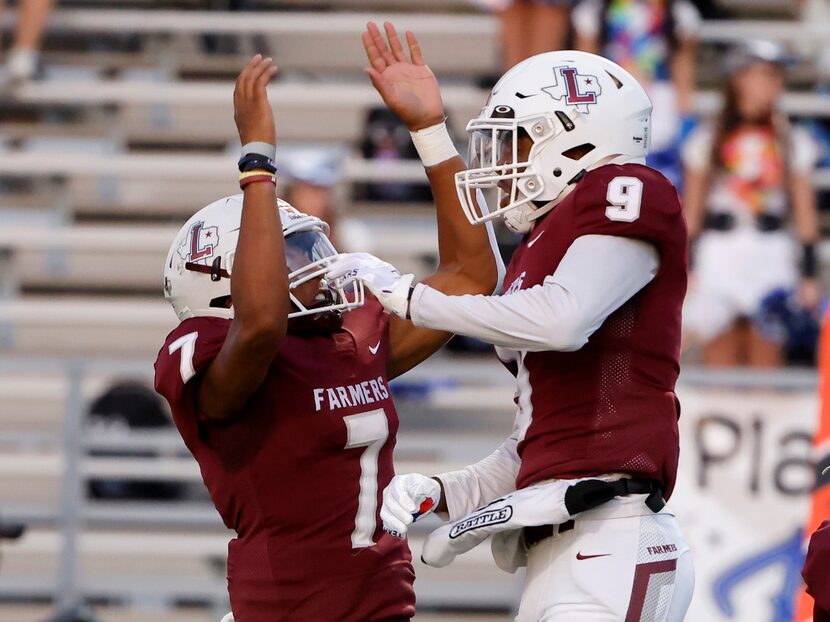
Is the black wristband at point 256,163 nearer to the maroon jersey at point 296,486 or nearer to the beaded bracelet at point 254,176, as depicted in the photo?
the beaded bracelet at point 254,176

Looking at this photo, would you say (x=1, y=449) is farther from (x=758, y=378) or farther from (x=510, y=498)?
(x=510, y=498)

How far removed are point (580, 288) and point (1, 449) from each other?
5159mm

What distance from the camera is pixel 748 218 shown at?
658 centimetres

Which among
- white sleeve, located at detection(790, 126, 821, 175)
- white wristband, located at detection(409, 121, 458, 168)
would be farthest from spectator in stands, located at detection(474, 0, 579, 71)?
white wristband, located at detection(409, 121, 458, 168)

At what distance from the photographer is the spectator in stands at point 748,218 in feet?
20.9

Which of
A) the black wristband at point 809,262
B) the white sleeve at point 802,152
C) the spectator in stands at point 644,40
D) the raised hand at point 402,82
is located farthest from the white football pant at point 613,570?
the spectator in stands at point 644,40

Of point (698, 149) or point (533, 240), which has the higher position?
point (698, 149)

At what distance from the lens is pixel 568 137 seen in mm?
2965

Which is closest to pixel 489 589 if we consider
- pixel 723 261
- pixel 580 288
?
pixel 723 261

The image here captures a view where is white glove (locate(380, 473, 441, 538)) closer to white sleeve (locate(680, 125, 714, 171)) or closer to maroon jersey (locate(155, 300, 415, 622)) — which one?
maroon jersey (locate(155, 300, 415, 622))

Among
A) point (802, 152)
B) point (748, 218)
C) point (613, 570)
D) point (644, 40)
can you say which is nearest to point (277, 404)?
point (613, 570)

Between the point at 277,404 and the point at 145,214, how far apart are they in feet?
16.4

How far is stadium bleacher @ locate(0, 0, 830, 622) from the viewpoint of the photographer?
6.30 m

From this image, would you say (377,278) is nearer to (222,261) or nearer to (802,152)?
(222,261)
